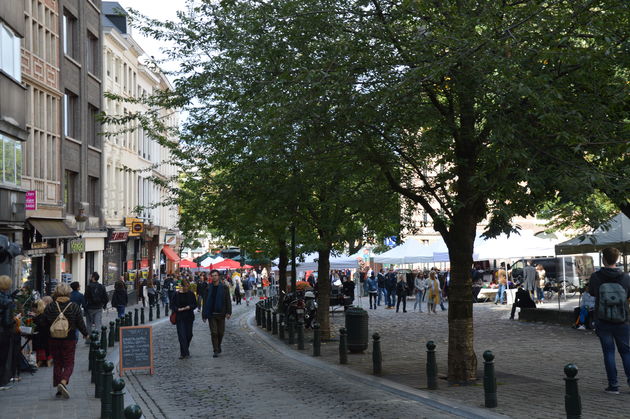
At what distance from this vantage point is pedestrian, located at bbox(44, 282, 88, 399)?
39.4ft

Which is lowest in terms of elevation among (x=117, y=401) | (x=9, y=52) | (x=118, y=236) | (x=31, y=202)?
(x=117, y=401)

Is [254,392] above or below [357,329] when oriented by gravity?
below

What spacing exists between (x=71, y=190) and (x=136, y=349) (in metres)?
23.2

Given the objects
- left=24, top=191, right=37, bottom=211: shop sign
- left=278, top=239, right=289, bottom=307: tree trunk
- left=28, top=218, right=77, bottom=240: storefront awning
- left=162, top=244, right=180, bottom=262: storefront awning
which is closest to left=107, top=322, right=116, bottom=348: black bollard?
left=24, top=191, right=37, bottom=211: shop sign

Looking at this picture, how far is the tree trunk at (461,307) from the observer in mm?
13102

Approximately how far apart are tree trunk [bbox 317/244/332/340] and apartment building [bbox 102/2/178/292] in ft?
55.9

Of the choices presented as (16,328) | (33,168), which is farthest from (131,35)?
(16,328)

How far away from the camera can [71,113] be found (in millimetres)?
36938

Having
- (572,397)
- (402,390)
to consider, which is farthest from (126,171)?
(572,397)

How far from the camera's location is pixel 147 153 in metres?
58.9

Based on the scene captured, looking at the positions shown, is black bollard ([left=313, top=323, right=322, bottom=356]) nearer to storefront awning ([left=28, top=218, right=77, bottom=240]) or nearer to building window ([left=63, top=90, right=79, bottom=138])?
storefront awning ([left=28, top=218, right=77, bottom=240])

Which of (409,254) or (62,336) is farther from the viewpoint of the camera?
(409,254)

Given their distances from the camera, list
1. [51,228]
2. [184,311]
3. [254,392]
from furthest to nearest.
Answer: [51,228], [184,311], [254,392]

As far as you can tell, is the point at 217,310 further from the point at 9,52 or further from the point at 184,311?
the point at 9,52
